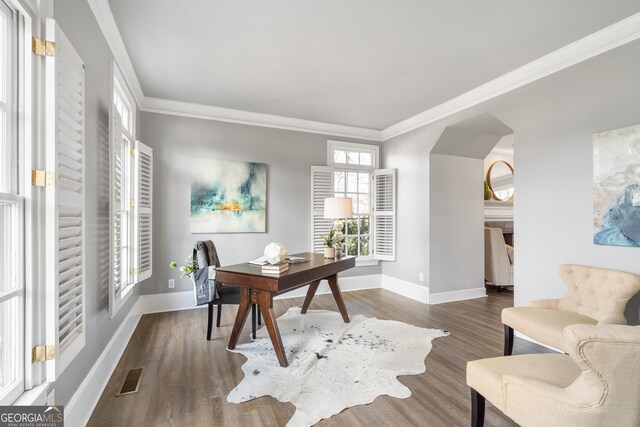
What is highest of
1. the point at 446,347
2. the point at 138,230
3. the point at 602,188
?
the point at 602,188

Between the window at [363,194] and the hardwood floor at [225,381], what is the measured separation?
58.7 inches

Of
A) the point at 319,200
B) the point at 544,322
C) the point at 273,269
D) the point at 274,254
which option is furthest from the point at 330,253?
the point at 544,322

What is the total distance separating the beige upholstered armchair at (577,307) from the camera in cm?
214

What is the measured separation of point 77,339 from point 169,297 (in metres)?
2.51

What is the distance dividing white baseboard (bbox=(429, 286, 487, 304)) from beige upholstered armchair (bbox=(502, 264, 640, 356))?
1.77m

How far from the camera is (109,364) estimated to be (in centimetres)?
236

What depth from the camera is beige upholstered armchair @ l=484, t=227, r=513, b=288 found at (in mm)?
5039

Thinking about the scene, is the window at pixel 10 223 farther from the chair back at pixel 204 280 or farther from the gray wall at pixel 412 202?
the gray wall at pixel 412 202

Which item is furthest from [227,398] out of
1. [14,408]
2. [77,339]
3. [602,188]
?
[602,188]

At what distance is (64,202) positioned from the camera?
58.7 inches

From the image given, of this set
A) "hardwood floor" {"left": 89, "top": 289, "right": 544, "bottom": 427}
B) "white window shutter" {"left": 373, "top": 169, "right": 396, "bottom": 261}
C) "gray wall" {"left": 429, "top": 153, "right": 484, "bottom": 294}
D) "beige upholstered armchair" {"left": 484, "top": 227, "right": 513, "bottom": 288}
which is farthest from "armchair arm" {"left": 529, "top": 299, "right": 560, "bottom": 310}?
"beige upholstered armchair" {"left": 484, "top": 227, "right": 513, "bottom": 288}

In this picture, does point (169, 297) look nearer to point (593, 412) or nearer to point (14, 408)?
point (14, 408)

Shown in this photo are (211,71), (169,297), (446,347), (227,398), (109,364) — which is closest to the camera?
(227,398)

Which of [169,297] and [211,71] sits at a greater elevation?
[211,71]
